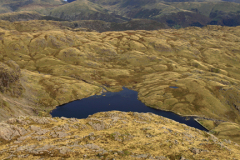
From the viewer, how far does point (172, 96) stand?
155m

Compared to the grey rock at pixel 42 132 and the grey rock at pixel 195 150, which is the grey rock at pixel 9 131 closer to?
the grey rock at pixel 42 132

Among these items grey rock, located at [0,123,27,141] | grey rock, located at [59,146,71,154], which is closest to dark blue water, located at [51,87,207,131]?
grey rock, located at [0,123,27,141]

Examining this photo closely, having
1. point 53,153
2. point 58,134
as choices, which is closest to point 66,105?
point 58,134

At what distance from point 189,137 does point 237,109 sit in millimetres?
106935

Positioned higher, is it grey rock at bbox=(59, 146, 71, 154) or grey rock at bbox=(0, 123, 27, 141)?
grey rock at bbox=(0, 123, 27, 141)

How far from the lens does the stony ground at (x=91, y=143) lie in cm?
3906

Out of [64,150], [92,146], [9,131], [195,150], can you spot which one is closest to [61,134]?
[64,150]

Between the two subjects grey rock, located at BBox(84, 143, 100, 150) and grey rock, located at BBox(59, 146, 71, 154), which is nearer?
grey rock, located at BBox(59, 146, 71, 154)

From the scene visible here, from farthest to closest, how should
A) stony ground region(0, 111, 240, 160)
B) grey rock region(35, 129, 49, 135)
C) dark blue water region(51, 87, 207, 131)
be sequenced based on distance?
dark blue water region(51, 87, 207, 131), grey rock region(35, 129, 49, 135), stony ground region(0, 111, 240, 160)

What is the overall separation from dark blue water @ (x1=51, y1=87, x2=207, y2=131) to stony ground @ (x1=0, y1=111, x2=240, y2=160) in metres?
72.6

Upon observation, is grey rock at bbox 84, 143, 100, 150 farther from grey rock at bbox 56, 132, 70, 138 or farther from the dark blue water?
the dark blue water

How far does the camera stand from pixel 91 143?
46.2 m

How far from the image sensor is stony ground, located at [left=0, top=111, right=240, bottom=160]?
39.1 metres

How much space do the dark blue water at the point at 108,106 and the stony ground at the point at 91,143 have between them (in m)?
72.6
